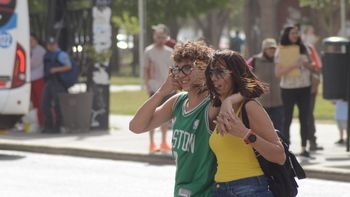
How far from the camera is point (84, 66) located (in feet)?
59.8

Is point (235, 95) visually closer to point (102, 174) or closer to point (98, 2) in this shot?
point (102, 174)

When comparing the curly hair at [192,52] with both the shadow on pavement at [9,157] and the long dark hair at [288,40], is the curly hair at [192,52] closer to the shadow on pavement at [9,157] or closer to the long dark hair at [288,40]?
the long dark hair at [288,40]

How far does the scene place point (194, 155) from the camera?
17.6ft

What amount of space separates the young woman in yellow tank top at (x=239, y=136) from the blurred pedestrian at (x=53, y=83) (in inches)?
484

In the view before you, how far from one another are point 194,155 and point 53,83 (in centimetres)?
1226

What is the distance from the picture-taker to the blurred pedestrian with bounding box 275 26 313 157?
1311 centimetres

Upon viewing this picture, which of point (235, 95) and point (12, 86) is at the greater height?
point (235, 95)

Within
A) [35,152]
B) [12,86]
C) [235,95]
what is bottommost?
[35,152]

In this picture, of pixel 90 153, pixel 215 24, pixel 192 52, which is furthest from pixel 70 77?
pixel 215 24

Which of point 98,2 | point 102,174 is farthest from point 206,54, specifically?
point 98,2

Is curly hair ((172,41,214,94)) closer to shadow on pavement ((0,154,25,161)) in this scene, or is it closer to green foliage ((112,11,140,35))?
shadow on pavement ((0,154,25,161))

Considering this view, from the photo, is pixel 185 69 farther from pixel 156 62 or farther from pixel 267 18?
pixel 267 18

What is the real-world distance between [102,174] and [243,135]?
781cm

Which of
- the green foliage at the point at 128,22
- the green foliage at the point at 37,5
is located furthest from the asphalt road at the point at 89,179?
the green foliage at the point at 128,22
